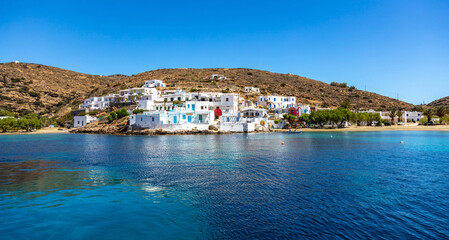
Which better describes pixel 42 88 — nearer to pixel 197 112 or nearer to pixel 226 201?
pixel 197 112

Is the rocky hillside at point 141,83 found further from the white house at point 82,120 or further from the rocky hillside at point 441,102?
the rocky hillside at point 441,102

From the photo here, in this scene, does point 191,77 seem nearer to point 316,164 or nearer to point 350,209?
point 316,164

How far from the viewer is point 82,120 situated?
80000 mm

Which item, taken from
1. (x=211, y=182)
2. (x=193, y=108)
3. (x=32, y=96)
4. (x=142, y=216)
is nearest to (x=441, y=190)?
(x=211, y=182)

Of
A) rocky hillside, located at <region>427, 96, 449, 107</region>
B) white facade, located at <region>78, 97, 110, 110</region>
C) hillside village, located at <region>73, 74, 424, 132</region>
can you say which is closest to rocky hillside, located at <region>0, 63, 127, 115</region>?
white facade, located at <region>78, 97, 110, 110</region>

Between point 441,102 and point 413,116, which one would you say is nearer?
point 413,116

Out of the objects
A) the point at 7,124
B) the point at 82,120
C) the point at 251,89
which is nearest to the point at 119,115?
the point at 82,120

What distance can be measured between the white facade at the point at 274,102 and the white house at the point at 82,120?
51117mm

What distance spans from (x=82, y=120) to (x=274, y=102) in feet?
193

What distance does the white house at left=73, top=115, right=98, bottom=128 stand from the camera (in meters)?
79.5

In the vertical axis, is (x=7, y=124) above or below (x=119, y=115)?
below

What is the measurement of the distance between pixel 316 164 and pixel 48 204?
19.3 meters

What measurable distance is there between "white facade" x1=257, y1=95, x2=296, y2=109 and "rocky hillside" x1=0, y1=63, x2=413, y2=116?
26.3 feet

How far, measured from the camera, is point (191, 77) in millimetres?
123875
